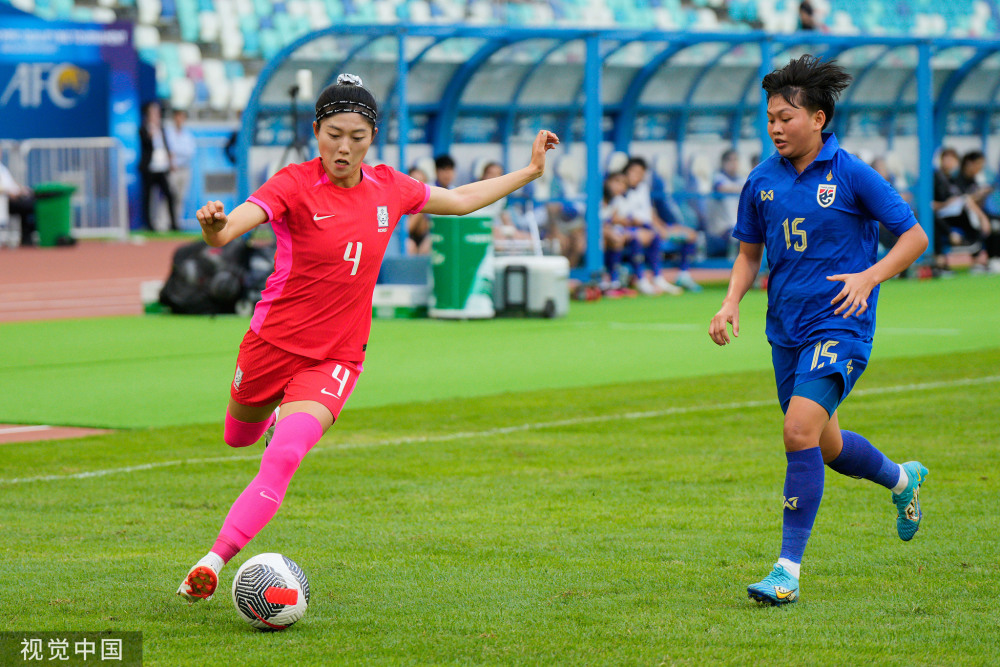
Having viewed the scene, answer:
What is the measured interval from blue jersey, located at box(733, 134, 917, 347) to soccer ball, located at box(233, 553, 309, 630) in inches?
81.4

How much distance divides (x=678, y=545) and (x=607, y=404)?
14.1 feet

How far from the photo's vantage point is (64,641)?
4.71 m

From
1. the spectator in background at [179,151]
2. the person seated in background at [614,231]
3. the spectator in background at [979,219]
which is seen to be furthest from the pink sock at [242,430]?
the spectator in background at [179,151]

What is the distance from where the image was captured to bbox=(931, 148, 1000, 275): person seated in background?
2341 cm

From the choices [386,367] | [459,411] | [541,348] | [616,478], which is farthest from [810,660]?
[541,348]

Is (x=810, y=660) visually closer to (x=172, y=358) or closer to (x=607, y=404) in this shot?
(x=607, y=404)

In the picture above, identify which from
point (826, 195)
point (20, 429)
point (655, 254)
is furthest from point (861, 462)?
point (655, 254)

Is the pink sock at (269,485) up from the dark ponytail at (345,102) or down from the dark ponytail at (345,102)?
down

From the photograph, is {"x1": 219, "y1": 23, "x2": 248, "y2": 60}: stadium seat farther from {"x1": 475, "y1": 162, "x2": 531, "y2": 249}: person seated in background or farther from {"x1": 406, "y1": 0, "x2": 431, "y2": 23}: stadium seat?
{"x1": 475, "y1": 162, "x2": 531, "y2": 249}: person seated in background

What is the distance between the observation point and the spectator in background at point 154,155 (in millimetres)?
30266

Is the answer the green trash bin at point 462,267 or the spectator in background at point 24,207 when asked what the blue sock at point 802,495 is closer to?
the green trash bin at point 462,267

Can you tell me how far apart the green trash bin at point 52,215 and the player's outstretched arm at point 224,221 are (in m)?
23.9

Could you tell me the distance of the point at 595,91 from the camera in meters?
19.5

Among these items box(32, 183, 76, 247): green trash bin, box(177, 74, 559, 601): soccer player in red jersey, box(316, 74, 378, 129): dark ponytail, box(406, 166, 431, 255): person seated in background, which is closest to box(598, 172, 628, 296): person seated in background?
box(406, 166, 431, 255): person seated in background
